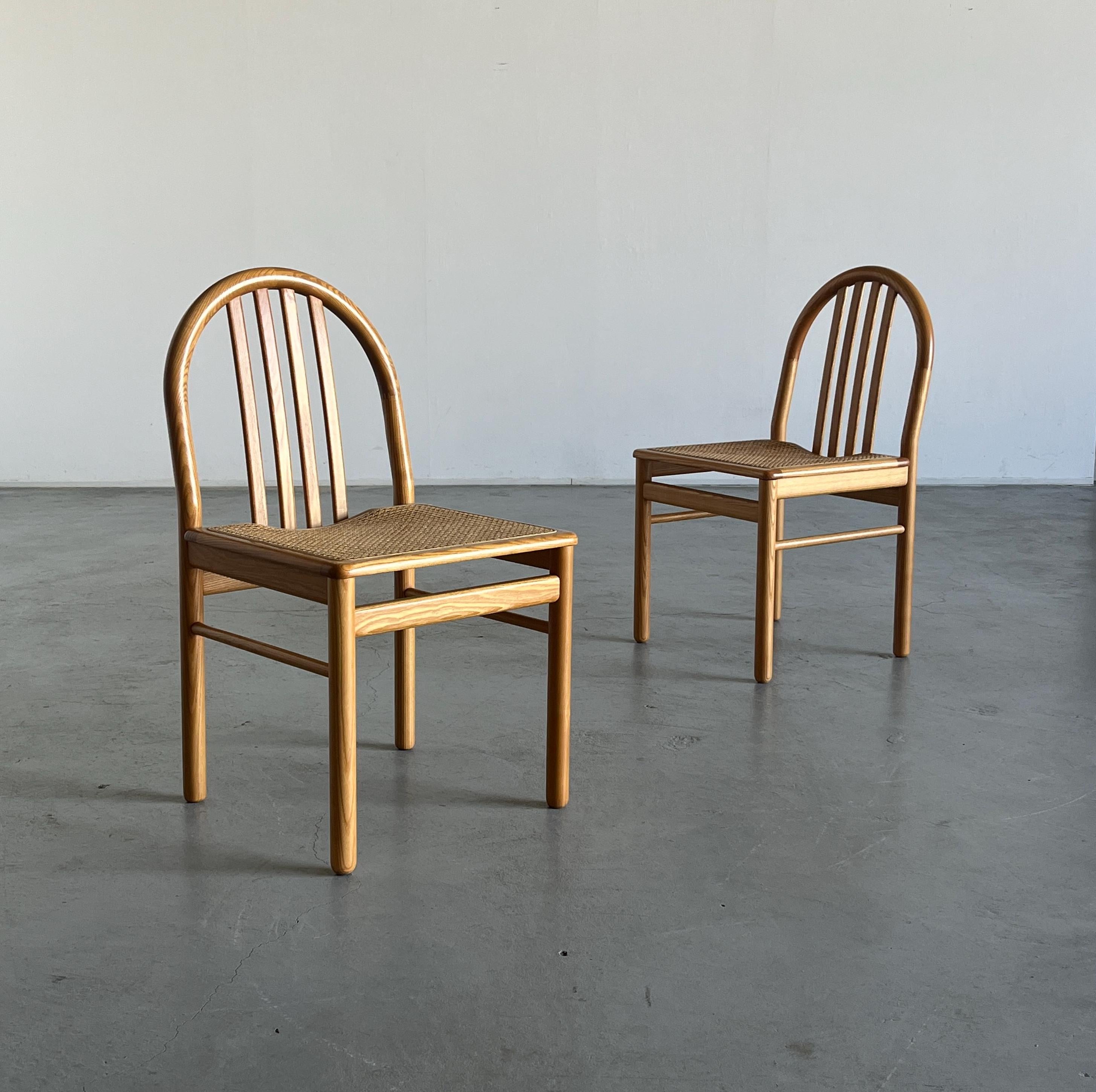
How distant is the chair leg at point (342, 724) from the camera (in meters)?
1.41

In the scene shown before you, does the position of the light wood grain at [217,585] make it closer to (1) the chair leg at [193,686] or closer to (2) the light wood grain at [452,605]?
(1) the chair leg at [193,686]

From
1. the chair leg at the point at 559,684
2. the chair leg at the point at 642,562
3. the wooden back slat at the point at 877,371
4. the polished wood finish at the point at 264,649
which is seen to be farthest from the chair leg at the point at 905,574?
the polished wood finish at the point at 264,649

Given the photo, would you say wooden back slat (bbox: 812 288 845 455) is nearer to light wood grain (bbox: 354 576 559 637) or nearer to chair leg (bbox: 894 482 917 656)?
chair leg (bbox: 894 482 917 656)

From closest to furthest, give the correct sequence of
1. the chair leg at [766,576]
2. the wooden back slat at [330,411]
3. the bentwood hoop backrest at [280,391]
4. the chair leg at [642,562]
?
the bentwood hoop backrest at [280,391], the wooden back slat at [330,411], the chair leg at [766,576], the chair leg at [642,562]

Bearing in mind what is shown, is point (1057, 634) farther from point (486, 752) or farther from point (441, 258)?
point (441, 258)

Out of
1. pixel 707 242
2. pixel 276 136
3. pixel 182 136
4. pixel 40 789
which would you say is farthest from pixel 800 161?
pixel 40 789

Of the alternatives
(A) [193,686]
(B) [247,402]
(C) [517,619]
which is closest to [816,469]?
(C) [517,619]

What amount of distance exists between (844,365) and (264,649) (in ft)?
4.95

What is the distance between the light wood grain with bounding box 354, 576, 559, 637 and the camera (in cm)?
145

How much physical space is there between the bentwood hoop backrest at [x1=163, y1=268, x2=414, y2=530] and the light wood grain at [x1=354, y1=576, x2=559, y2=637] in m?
0.21

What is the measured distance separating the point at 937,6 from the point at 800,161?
741 mm

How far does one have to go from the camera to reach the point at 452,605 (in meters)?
1.52

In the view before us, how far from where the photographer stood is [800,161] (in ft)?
15.1

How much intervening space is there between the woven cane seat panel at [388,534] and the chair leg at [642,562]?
773mm
